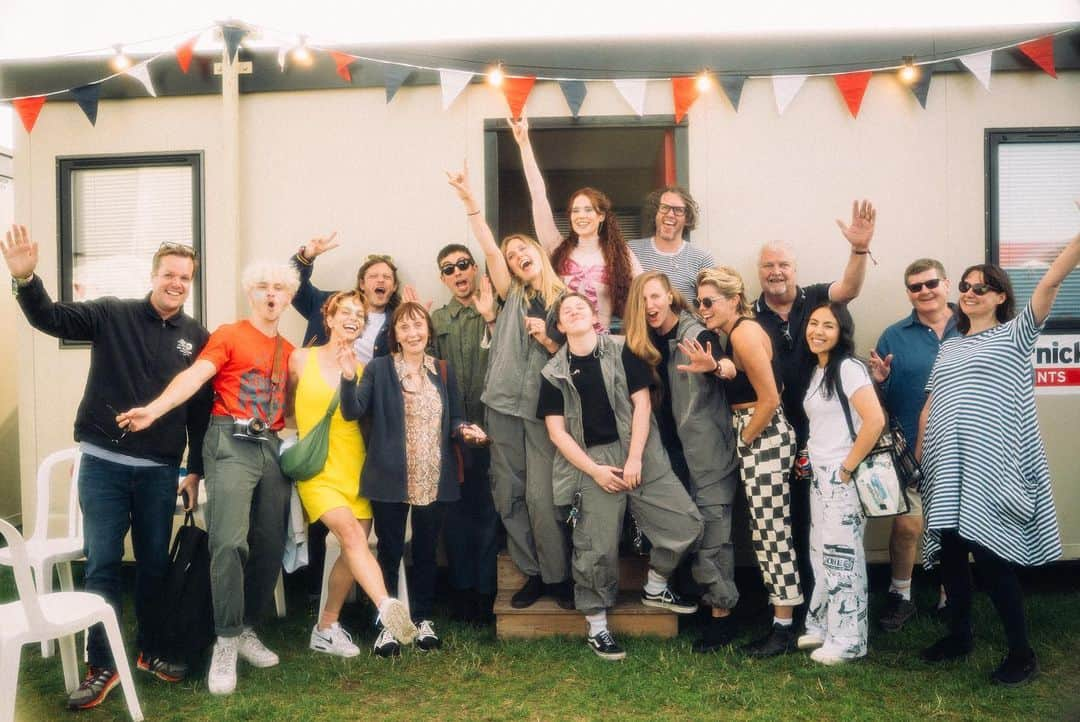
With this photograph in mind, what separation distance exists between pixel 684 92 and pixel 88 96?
3.53 metres

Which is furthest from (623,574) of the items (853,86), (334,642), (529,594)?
(853,86)

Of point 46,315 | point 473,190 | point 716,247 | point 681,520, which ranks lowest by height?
point 681,520

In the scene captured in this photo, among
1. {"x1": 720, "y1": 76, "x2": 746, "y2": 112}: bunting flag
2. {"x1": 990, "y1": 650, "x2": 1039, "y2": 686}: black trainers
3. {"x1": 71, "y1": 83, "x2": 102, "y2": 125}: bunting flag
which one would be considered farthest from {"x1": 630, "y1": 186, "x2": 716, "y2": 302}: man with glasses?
{"x1": 71, "y1": 83, "x2": 102, "y2": 125}: bunting flag

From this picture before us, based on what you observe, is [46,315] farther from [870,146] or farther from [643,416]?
[870,146]

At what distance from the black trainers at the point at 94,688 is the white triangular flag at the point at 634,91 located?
12.6 feet

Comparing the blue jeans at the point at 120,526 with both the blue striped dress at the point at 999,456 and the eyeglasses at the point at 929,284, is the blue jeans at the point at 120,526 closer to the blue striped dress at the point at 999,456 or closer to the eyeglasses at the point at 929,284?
the blue striped dress at the point at 999,456

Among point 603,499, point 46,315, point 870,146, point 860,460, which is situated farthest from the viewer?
point 870,146

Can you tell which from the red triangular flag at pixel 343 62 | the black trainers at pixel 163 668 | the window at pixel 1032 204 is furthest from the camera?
the red triangular flag at pixel 343 62

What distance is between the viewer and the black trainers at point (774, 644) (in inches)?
140

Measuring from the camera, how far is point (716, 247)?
15.0 ft

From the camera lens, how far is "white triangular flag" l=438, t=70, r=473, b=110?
4535 millimetres

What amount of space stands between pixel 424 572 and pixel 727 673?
1.46 meters

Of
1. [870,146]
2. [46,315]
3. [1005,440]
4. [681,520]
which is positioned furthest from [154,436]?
[870,146]

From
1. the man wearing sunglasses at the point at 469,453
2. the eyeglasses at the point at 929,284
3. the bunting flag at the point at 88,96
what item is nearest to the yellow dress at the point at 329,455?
the man wearing sunglasses at the point at 469,453
